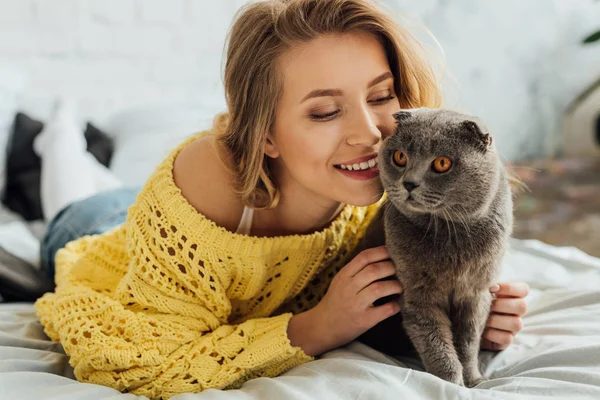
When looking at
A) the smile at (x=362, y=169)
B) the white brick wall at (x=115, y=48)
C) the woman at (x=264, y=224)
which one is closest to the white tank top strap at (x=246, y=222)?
the woman at (x=264, y=224)

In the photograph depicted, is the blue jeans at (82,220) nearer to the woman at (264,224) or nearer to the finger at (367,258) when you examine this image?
the woman at (264,224)

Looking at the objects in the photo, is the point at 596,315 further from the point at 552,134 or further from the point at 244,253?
the point at 552,134

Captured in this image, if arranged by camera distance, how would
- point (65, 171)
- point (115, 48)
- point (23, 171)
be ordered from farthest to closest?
point (115, 48) < point (23, 171) < point (65, 171)

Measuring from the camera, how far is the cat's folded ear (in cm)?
78

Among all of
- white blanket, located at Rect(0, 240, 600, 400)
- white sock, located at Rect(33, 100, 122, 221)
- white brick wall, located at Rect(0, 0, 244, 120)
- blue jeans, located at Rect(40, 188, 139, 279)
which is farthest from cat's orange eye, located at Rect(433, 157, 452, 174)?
white brick wall, located at Rect(0, 0, 244, 120)

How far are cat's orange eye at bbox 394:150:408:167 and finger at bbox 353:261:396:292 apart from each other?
19 cm

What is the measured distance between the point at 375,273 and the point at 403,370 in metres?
0.16

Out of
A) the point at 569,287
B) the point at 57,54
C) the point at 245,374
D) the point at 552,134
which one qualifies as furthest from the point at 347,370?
the point at 552,134

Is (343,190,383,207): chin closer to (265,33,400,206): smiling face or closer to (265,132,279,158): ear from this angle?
(265,33,400,206): smiling face

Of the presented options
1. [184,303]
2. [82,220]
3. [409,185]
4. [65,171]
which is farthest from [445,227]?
[65,171]

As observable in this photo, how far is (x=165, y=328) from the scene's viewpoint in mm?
1017

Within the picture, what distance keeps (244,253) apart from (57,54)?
1715mm

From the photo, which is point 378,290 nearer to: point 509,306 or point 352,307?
point 352,307

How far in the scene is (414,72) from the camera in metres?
1.05
